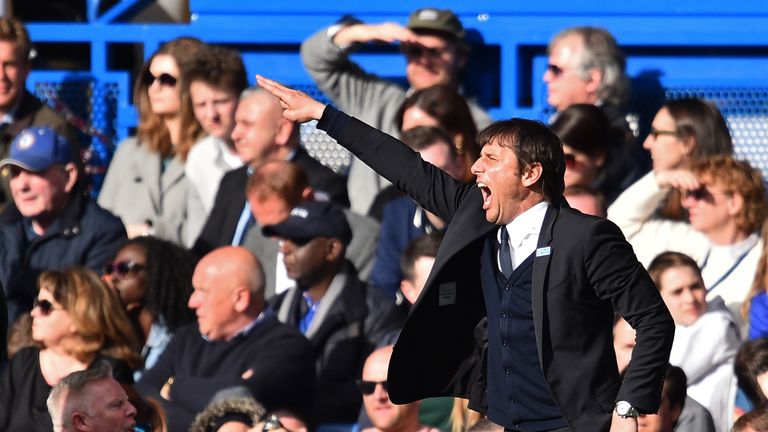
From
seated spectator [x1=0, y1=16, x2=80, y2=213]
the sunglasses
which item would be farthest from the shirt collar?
seated spectator [x1=0, y1=16, x2=80, y2=213]

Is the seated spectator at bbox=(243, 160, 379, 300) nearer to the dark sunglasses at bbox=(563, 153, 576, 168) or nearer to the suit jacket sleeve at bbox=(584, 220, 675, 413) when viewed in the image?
the dark sunglasses at bbox=(563, 153, 576, 168)

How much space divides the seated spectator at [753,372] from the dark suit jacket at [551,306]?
1577 millimetres

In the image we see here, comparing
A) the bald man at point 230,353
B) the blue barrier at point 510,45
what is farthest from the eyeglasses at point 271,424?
the blue barrier at point 510,45

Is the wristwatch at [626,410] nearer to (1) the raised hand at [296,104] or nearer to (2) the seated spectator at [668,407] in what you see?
(1) the raised hand at [296,104]

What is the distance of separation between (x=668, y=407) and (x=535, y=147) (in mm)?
1757

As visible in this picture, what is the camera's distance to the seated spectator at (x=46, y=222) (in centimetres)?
830

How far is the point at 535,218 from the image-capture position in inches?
209

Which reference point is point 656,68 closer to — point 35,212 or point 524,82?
point 524,82

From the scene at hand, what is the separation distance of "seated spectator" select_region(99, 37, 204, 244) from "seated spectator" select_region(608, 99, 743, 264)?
2482 millimetres

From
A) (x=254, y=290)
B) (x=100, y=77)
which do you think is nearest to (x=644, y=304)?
(x=254, y=290)

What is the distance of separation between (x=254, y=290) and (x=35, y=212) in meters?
1.55

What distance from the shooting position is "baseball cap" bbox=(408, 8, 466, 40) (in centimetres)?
861

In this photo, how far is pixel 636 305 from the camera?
511cm

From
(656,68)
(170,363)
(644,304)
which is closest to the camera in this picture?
(644,304)
